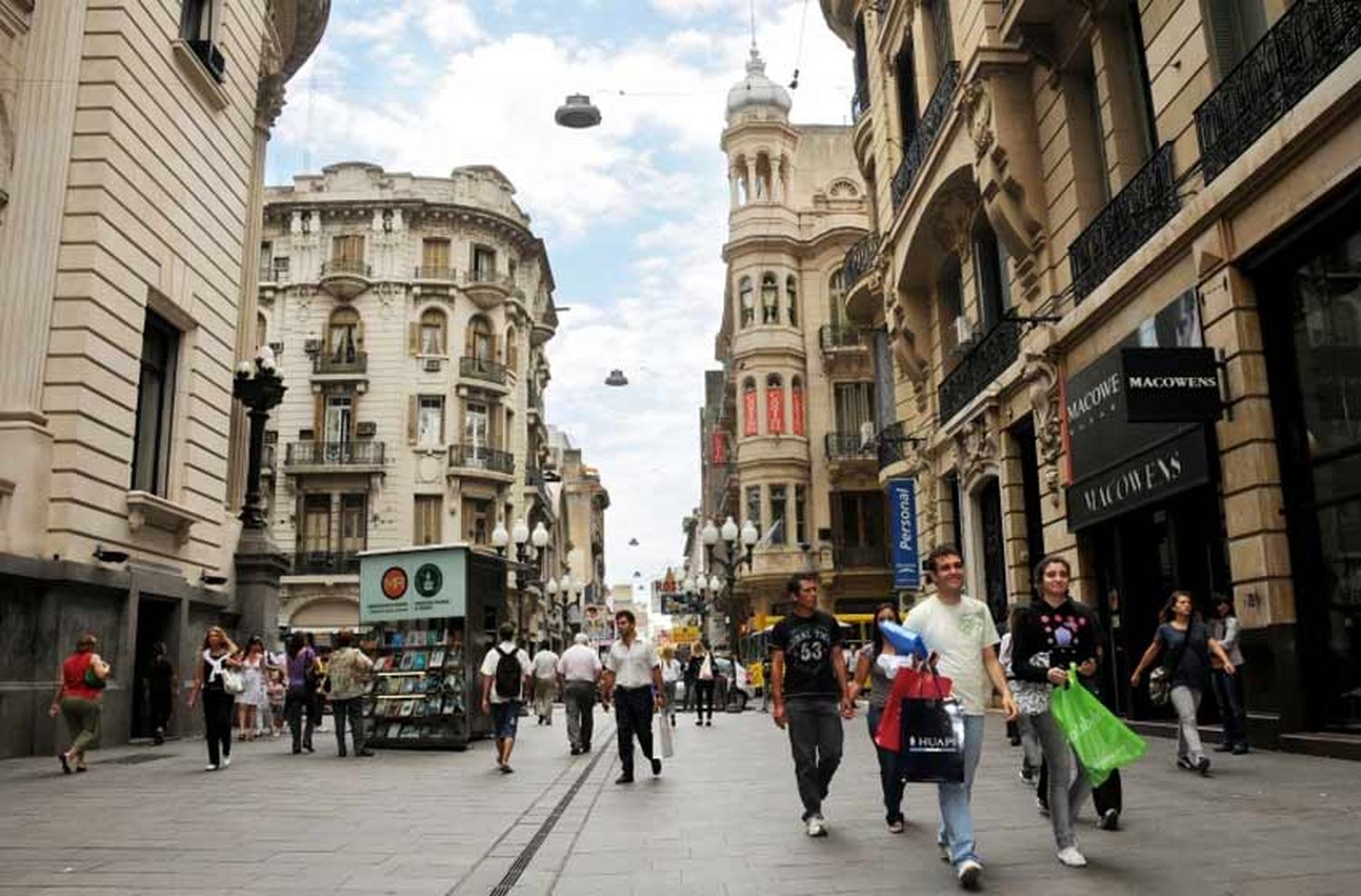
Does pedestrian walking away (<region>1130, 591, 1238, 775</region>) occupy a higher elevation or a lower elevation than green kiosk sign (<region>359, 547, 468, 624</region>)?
lower

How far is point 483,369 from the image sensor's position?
49188mm

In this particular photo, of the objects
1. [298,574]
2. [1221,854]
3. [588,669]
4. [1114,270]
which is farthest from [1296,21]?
[298,574]

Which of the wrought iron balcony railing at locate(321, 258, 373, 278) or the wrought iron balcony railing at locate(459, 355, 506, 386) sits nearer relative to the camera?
the wrought iron balcony railing at locate(321, 258, 373, 278)

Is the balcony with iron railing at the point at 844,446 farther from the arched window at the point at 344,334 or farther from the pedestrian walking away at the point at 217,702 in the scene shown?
the pedestrian walking away at the point at 217,702

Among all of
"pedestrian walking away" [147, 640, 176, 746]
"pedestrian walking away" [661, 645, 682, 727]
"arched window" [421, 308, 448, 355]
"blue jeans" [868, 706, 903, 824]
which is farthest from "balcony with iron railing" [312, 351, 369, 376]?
"blue jeans" [868, 706, 903, 824]

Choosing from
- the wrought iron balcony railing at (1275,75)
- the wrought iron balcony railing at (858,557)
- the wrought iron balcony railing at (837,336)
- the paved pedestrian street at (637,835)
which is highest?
the wrought iron balcony railing at (837,336)

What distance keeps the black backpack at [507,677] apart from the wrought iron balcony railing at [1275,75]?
983cm

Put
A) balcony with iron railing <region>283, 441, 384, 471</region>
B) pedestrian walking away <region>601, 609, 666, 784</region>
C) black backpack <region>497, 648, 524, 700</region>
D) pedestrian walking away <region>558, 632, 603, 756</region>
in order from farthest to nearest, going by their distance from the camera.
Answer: balcony with iron railing <region>283, 441, 384, 471</region>, pedestrian walking away <region>558, 632, 603, 756</region>, black backpack <region>497, 648, 524, 700</region>, pedestrian walking away <region>601, 609, 666, 784</region>

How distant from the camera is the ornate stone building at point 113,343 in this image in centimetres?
1436

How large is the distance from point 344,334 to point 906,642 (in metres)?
45.9

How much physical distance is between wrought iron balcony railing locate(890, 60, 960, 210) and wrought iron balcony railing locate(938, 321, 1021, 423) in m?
3.69

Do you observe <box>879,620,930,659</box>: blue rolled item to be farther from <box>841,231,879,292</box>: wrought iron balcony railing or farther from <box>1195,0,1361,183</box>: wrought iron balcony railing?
<box>841,231,879,292</box>: wrought iron balcony railing

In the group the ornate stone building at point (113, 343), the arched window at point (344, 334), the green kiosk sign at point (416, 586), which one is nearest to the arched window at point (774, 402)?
the arched window at point (344, 334)

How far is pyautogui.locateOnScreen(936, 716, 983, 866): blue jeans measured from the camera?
221 inches
